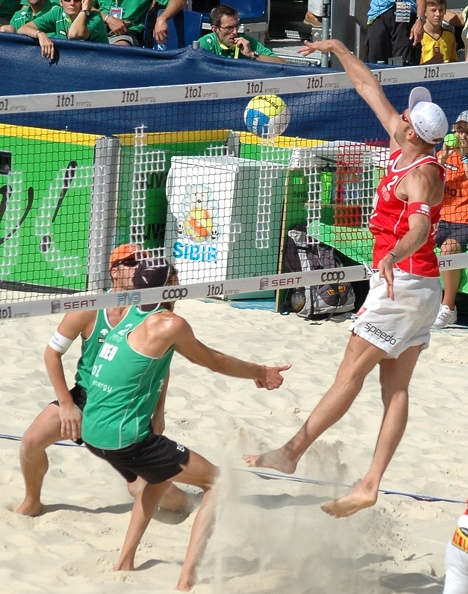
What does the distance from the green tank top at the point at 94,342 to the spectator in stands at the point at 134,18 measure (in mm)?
6464

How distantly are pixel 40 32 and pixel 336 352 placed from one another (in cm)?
439

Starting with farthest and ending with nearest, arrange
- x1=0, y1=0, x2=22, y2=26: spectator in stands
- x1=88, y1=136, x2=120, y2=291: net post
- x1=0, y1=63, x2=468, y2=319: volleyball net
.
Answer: x1=0, y1=0, x2=22, y2=26: spectator in stands → x1=0, y1=63, x2=468, y2=319: volleyball net → x1=88, y1=136, x2=120, y2=291: net post

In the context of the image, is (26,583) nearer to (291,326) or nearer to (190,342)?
(190,342)

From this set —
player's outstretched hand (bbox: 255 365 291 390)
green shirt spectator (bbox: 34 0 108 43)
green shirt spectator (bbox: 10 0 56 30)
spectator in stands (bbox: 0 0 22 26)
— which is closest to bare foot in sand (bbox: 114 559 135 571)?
player's outstretched hand (bbox: 255 365 291 390)

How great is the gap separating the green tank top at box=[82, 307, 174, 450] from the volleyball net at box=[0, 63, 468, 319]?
294cm

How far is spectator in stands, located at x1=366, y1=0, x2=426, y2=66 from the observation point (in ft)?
35.2

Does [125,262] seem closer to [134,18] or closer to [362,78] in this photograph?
[362,78]

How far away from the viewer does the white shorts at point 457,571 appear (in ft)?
11.0

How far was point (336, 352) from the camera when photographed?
27.3 ft

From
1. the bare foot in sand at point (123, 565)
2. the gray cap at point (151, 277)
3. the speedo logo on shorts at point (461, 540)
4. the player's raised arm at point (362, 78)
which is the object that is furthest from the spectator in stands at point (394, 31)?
the speedo logo on shorts at point (461, 540)

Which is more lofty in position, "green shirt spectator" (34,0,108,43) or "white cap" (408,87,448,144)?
"green shirt spectator" (34,0,108,43)

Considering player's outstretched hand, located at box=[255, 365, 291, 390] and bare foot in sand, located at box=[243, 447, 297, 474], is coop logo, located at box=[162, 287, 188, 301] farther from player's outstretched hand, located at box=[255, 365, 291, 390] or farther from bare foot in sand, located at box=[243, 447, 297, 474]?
bare foot in sand, located at box=[243, 447, 297, 474]

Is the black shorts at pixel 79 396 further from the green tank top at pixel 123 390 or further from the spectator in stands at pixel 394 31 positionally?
the spectator in stands at pixel 394 31

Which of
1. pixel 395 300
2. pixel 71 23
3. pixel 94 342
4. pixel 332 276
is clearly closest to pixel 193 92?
pixel 332 276
